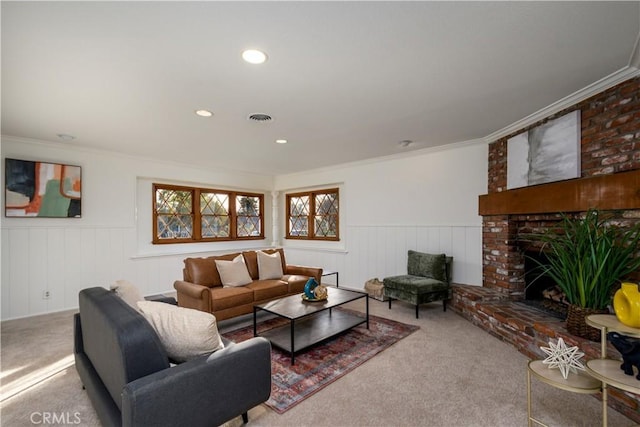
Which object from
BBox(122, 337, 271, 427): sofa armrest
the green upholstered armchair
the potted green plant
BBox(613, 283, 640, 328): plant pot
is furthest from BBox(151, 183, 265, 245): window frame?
BBox(613, 283, 640, 328): plant pot

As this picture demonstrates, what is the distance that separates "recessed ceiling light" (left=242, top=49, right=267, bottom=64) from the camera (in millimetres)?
1919

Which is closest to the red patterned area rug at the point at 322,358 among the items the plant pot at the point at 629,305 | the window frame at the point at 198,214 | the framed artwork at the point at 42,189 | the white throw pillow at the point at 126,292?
the white throw pillow at the point at 126,292

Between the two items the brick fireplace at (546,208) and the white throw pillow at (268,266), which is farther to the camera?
the white throw pillow at (268,266)

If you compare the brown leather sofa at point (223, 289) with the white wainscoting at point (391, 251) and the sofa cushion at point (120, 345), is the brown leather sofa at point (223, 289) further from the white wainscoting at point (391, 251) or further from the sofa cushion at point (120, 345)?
the sofa cushion at point (120, 345)

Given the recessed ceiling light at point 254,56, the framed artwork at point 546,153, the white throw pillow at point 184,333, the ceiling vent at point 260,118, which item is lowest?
the white throw pillow at point 184,333

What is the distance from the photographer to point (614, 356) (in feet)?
6.64

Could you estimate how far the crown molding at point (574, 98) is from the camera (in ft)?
7.39

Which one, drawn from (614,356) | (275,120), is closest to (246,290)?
(275,120)

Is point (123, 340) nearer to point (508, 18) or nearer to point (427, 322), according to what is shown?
point (508, 18)

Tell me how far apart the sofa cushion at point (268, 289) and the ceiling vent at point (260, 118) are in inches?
80.3

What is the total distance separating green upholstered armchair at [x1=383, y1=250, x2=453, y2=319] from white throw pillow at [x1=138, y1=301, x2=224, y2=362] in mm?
2799

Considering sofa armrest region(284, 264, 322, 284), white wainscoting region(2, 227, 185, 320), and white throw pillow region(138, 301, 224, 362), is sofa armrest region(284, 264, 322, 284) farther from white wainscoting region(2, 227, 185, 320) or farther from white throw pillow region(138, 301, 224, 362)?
white throw pillow region(138, 301, 224, 362)

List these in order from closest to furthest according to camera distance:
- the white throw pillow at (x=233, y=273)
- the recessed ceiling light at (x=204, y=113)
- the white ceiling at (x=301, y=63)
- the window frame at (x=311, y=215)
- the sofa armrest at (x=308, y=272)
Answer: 1. the white ceiling at (x=301, y=63)
2. the recessed ceiling light at (x=204, y=113)
3. the white throw pillow at (x=233, y=273)
4. the sofa armrest at (x=308, y=272)
5. the window frame at (x=311, y=215)

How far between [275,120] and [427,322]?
9.91 feet
